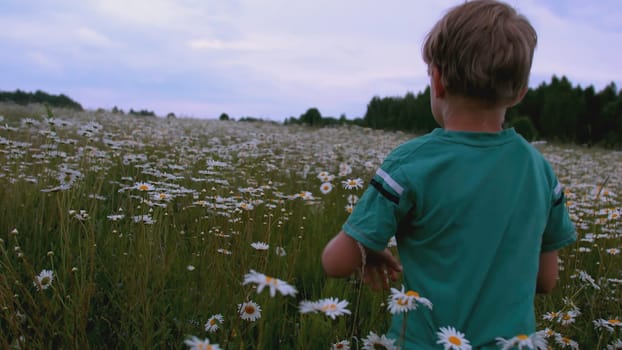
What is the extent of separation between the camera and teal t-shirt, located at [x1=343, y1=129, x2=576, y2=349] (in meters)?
1.45

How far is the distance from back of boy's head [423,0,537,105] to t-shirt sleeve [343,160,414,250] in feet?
1.09

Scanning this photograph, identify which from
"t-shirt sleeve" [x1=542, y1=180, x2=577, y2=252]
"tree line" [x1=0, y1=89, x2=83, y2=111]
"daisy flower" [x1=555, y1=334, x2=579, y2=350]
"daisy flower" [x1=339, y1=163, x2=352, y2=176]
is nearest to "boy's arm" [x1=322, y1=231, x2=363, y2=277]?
"t-shirt sleeve" [x1=542, y1=180, x2=577, y2=252]

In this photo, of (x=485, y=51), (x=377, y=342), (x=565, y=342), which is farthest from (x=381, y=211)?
(x=565, y=342)

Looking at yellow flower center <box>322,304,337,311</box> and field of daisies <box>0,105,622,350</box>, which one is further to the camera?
field of daisies <box>0,105,622,350</box>

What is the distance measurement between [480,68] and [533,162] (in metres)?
0.35

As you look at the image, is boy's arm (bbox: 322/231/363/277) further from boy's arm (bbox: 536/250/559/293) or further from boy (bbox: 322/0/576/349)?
boy's arm (bbox: 536/250/559/293)

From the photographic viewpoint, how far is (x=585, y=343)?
258 centimetres

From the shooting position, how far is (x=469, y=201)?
56.9 inches

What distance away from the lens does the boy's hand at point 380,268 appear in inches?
63.9

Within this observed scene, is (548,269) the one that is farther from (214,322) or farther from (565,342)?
(214,322)

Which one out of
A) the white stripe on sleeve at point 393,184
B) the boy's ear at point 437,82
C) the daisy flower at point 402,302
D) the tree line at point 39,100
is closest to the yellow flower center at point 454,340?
the daisy flower at point 402,302

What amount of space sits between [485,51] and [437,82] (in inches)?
6.8

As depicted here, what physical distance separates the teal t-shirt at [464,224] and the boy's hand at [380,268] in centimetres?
11

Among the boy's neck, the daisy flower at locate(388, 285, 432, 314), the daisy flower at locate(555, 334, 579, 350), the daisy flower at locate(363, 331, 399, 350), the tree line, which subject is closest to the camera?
the daisy flower at locate(388, 285, 432, 314)
